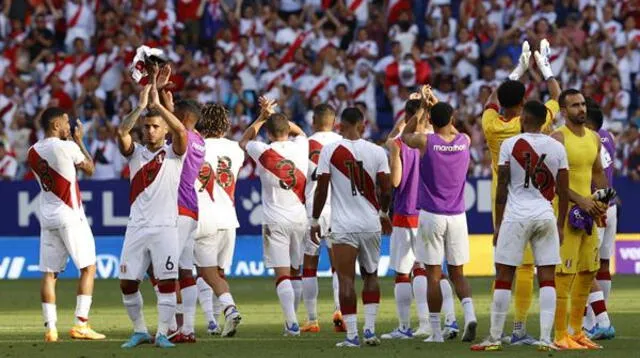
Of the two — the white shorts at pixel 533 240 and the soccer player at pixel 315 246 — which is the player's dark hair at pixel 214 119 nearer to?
the soccer player at pixel 315 246

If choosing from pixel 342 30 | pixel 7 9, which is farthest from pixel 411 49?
pixel 7 9

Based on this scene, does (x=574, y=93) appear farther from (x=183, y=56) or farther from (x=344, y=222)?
(x=183, y=56)

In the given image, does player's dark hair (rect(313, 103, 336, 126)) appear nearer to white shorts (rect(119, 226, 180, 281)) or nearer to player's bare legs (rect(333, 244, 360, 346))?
player's bare legs (rect(333, 244, 360, 346))

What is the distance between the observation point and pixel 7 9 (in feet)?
121

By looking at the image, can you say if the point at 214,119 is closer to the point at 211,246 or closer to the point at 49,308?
the point at 211,246

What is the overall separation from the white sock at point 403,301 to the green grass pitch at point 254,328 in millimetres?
421

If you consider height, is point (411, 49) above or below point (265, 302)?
above

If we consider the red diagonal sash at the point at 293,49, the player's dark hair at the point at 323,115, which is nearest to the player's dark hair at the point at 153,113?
the player's dark hair at the point at 323,115

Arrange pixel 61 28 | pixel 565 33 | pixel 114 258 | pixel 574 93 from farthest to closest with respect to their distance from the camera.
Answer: pixel 61 28
pixel 565 33
pixel 114 258
pixel 574 93

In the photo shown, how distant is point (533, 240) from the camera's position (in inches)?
617

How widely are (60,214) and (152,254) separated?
1.88 m

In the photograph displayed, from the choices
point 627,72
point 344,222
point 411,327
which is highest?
point 627,72

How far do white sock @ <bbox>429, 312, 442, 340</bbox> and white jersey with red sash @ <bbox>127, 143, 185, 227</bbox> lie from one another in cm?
284

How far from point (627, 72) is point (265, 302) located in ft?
42.4
